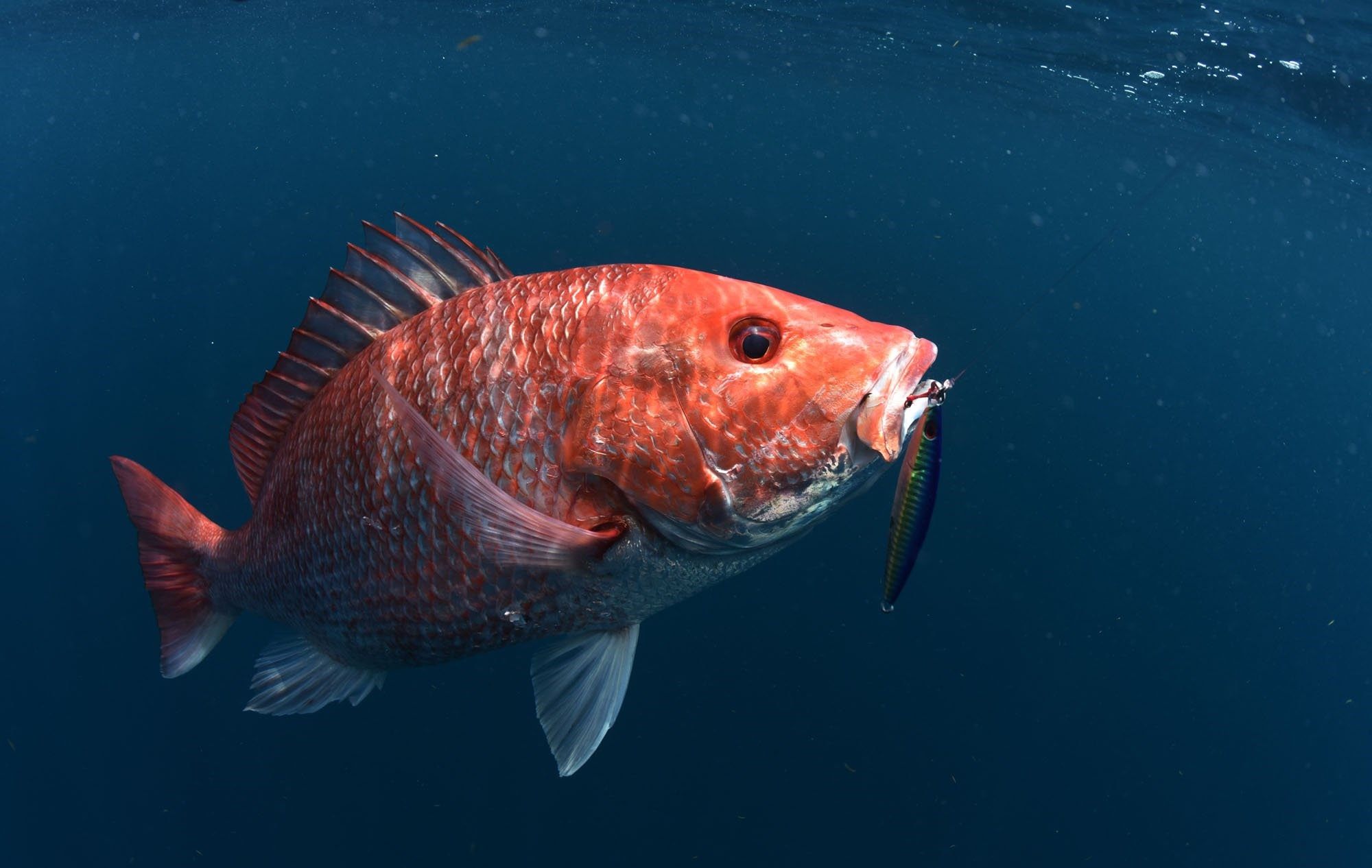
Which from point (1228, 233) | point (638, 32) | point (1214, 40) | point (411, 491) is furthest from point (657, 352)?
point (1228, 233)

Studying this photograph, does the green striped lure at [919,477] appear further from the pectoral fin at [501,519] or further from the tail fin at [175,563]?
the tail fin at [175,563]

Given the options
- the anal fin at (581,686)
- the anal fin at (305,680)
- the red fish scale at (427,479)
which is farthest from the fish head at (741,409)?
the anal fin at (305,680)

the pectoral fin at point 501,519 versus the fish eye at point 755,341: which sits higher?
the fish eye at point 755,341

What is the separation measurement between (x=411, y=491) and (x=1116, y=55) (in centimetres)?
1797

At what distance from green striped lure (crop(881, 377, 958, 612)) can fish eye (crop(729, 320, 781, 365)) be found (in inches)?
13.1

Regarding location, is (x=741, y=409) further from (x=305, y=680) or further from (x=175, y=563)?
(x=175, y=563)

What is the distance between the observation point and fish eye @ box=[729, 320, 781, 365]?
172 centimetres

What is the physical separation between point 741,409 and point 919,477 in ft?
1.38

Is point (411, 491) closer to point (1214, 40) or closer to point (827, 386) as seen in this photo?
point (827, 386)

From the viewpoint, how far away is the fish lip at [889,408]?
157 centimetres

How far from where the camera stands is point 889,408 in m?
1.58

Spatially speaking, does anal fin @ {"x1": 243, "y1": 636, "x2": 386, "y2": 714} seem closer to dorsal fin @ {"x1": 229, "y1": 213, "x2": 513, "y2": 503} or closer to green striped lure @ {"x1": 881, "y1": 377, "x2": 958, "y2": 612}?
dorsal fin @ {"x1": 229, "y1": 213, "x2": 513, "y2": 503}

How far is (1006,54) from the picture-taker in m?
17.0

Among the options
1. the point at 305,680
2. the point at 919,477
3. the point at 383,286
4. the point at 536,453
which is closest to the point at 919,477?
the point at 919,477
